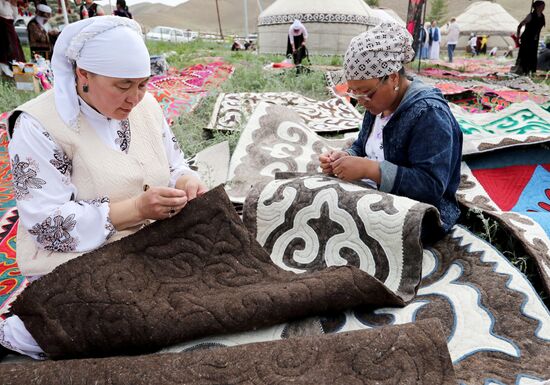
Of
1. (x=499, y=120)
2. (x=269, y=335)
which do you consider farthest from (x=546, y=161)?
(x=269, y=335)

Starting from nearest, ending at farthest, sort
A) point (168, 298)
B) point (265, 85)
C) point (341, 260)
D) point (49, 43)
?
point (168, 298), point (341, 260), point (265, 85), point (49, 43)

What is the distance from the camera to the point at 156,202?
1.40m

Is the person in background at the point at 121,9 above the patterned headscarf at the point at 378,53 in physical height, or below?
above

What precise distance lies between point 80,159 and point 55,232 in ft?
0.79

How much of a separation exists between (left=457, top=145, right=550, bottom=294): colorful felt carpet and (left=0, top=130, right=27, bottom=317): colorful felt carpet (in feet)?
7.15

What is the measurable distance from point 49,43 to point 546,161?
7498 millimetres

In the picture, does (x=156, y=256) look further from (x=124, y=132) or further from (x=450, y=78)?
(x=450, y=78)

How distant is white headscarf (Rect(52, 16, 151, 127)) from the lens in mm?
1308

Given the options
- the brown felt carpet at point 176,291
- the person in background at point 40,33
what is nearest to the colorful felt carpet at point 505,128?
the brown felt carpet at point 176,291

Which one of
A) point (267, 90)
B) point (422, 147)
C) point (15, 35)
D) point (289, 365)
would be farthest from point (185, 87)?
point (289, 365)

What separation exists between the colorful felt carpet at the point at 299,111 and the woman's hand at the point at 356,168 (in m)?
1.70

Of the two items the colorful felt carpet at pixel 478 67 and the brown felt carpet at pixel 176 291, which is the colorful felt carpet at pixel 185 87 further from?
the colorful felt carpet at pixel 478 67

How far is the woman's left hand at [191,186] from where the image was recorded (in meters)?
1.65

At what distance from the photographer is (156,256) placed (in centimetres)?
148
